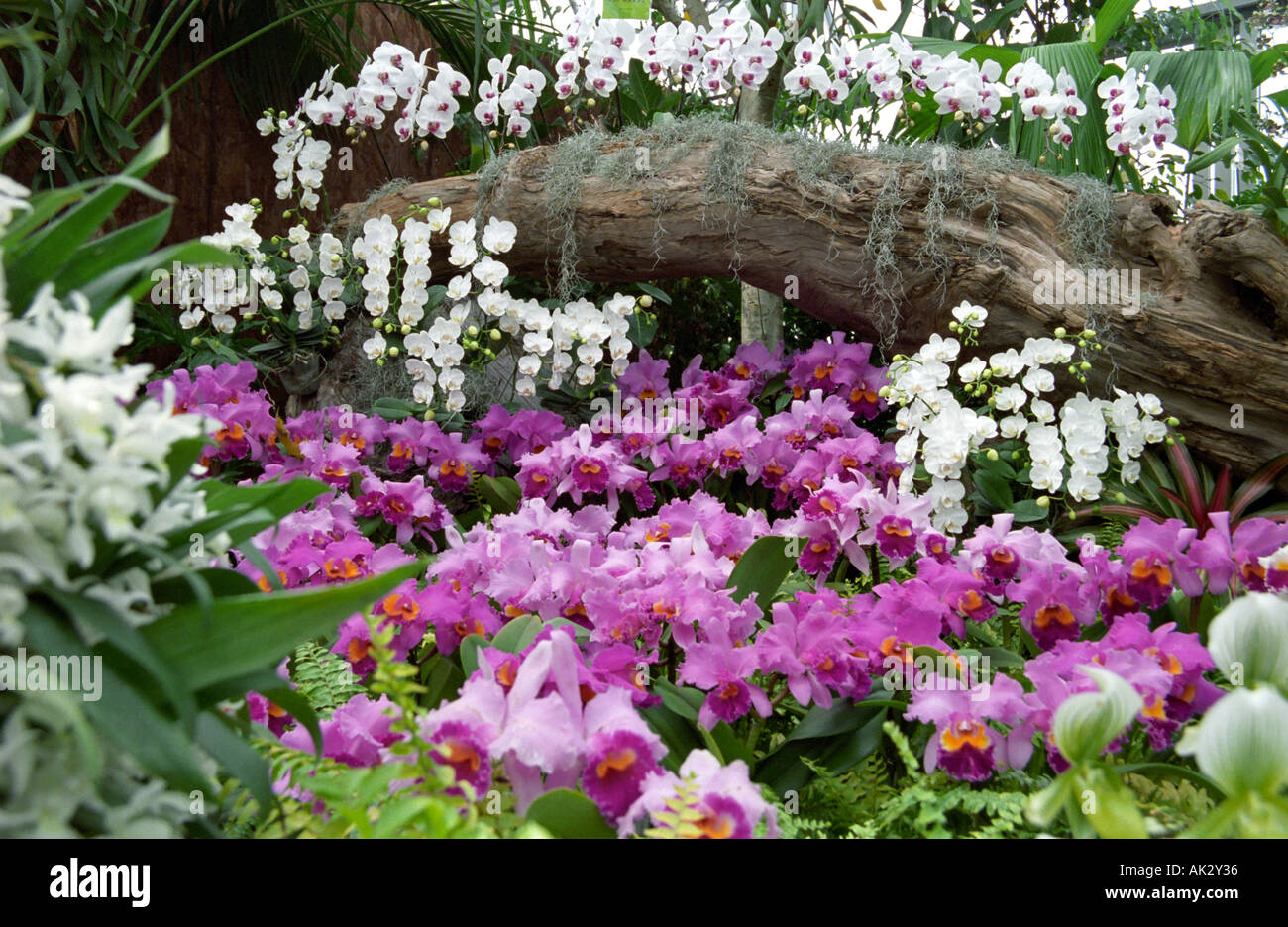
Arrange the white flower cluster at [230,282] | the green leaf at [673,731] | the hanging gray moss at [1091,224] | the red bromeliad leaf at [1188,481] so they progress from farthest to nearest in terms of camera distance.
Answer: the white flower cluster at [230,282]
the hanging gray moss at [1091,224]
the red bromeliad leaf at [1188,481]
the green leaf at [673,731]

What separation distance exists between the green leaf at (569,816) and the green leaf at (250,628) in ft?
1.02

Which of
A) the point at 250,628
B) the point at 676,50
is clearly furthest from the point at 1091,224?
the point at 250,628

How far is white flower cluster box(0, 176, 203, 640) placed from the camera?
0.70m

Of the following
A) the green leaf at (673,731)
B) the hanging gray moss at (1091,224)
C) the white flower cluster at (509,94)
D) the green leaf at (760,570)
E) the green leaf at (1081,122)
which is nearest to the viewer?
the green leaf at (673,731)

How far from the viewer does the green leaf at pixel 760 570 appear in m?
1.65

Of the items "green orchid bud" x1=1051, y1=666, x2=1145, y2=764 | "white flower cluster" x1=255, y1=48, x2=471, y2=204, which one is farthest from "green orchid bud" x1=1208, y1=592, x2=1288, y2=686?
"white flower cluster" x1=255, y1=48, x2=471, y2=204

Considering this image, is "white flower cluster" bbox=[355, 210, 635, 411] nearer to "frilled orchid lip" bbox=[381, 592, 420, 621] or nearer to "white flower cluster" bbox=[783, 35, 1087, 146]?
"white flower cluster" bbox=[783, 35, 1087, 146]

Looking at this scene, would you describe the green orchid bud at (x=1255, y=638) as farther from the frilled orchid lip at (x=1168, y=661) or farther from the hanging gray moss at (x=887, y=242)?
the hanging gray moss at (x=887, y=242)

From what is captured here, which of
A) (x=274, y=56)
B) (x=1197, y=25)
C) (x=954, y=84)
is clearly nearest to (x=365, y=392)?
(x=274, y=56)

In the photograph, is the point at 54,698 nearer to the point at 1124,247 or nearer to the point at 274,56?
the point at 1124,247

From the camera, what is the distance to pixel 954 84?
2.91 meters

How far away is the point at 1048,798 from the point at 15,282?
1042 mm

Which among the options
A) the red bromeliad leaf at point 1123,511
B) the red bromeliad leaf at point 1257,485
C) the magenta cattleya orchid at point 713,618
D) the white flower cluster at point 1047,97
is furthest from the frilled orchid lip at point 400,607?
the white flower cluster at point 1047,97

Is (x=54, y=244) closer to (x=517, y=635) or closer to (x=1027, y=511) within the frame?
(x=517, y=635)
